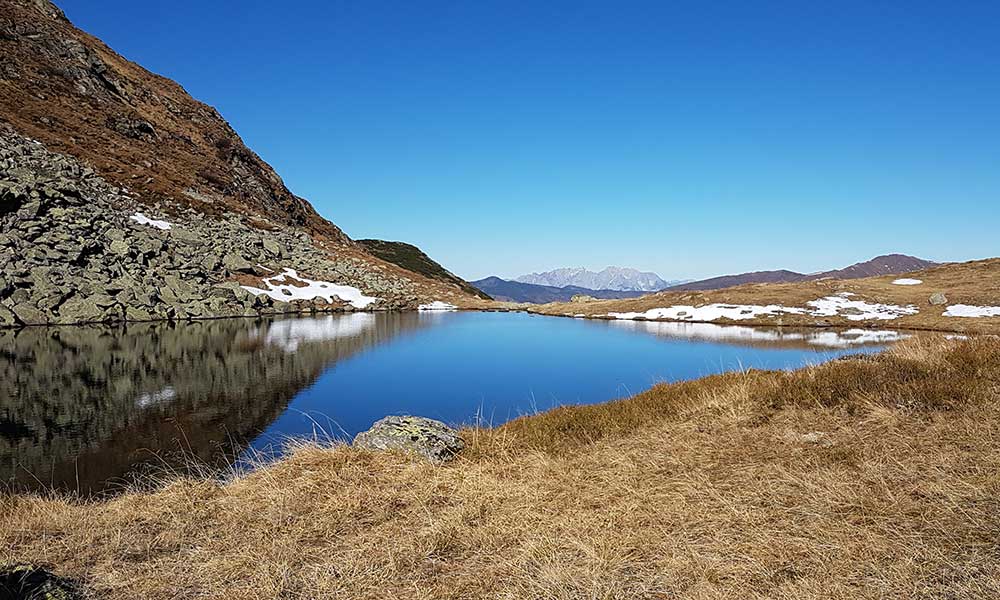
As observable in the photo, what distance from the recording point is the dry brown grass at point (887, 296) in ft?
157

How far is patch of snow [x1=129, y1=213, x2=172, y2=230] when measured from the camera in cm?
6019

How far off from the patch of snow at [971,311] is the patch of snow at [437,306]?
56.6 meters

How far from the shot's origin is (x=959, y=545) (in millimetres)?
5316

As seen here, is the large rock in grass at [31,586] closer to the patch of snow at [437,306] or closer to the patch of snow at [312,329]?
the patch of snow at [312,329]

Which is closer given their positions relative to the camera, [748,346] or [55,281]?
[748,346]

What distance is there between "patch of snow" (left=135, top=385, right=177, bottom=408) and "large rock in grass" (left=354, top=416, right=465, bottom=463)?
12119mm

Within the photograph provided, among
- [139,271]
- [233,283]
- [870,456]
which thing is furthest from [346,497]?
[233,283]

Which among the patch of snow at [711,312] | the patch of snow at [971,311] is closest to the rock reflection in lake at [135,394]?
the patch of snow at [711,312]

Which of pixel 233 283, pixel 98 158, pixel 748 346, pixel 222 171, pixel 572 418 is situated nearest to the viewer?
pixel 572 418

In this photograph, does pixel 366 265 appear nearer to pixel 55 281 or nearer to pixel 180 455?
pixel 55 281

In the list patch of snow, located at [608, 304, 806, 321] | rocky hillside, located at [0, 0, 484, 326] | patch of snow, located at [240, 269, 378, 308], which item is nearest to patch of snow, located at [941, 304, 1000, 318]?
patch of snow, located at [608, 304, 806, 321]

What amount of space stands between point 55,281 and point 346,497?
158 feet

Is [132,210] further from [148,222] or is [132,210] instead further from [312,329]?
[312,329]

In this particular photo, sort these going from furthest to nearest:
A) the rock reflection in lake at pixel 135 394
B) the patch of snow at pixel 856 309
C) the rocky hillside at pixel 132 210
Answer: the patch of snow at pixel 856 309 < the rocky hillside at pixel 132 210 < the rock reflection in lake at pixel 135 394
